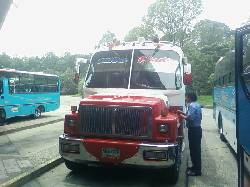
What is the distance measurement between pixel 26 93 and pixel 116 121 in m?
15.6

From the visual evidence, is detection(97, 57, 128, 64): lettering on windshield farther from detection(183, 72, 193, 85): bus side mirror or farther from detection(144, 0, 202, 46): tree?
detection(144, 0, 202, 46): tree

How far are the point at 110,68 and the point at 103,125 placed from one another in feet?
7.46

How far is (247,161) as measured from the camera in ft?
17.3

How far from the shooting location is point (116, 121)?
828cm

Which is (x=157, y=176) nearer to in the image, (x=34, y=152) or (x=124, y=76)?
(x=124, y=76)

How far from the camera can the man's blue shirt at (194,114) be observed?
371 inches

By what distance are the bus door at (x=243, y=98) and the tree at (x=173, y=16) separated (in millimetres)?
55934

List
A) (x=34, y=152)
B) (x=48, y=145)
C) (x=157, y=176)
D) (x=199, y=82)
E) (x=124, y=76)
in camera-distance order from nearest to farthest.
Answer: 1. (x=157, y=176)
2. (x=124, y=76)
3. (x=34, y=152)
4. (x=48, y=145)
5. (x=199, y=82)

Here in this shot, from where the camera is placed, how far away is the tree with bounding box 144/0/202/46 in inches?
2387

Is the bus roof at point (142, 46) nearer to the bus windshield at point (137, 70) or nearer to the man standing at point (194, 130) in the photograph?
the bus windshield at point (137, 70)

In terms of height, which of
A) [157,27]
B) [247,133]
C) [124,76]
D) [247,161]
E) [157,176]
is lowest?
[157,176]

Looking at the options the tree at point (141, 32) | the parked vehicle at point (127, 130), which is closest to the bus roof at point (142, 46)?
the parked vehicle at point (127, 130)

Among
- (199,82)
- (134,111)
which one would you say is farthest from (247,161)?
(199,82)

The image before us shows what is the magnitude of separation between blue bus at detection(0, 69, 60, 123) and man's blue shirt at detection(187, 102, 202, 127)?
13231 mm
